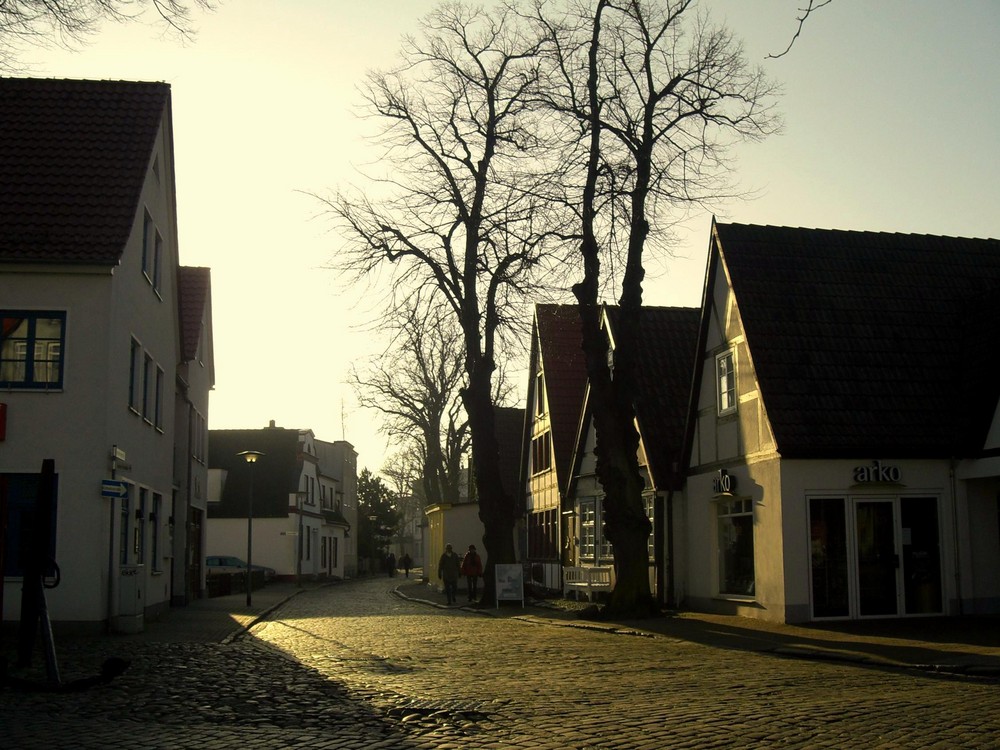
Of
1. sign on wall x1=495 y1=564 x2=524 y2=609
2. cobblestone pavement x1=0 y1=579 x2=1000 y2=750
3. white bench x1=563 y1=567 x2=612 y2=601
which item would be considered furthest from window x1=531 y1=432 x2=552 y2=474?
cobblestone pavement x1=0 y1=579 x2=1000 y2=750

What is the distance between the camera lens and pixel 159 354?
90.9 feet

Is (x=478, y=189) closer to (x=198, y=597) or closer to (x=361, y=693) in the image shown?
(x=198, y=597)

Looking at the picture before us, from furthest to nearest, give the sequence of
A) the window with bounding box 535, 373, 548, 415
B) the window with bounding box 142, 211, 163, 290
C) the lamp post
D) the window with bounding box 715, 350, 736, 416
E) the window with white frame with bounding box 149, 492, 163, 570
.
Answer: the lamp post
the window with bounding box 535, 373, 548, 415
the window with white frame with bounding box 149, 492, 163, 570
the window with bounding box 715, 350, 736, 416
the window with bounding box 142, 211, 163, 290

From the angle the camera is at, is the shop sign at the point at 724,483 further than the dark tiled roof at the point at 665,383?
No

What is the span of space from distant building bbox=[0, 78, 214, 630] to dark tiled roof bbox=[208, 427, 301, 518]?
1508 inches

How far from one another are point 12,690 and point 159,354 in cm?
1591

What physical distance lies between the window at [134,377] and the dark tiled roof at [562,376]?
683 inches

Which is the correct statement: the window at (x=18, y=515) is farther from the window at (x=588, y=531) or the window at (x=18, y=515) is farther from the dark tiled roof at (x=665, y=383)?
the window at (x=588, y=531)

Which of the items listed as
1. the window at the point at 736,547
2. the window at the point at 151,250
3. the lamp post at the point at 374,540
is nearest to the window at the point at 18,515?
the window at the point at 151,250

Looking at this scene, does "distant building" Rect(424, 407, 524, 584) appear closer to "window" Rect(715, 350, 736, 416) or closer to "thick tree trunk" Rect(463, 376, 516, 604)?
"thick tree trunk" Rect(463, 376, 516, 604)

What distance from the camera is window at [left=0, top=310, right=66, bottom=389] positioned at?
818 inches

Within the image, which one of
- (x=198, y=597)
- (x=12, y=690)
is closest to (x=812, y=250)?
(x=12, y=690)

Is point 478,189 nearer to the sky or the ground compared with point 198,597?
nearer to the sky

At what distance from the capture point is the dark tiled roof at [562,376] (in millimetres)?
40312
